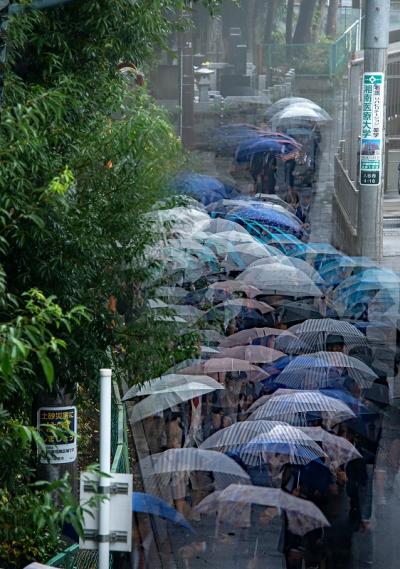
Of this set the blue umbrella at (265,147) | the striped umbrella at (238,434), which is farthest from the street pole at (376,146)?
the striped umbrella at (238,434)

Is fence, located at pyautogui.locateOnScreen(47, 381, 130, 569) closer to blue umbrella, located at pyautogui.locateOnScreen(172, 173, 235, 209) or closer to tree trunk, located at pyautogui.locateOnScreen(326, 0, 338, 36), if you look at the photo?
blue umbrella, located at pyautogui.locateOnScreen(172, 173, 235, 209)

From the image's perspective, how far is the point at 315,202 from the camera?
86.1 ft

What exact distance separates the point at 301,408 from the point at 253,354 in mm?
2434

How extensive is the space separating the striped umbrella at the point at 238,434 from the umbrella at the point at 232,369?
2160 mm

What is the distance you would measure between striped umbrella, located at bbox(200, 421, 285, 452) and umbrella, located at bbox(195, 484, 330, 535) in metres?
0.70

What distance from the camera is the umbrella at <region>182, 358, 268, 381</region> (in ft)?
39.2

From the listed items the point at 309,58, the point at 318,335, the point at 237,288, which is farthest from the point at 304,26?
the point at 318,335

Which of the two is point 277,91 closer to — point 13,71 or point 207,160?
point 207,160

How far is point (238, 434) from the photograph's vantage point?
9.58 metres

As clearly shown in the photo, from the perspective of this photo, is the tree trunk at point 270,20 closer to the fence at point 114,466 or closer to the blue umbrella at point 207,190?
the blue umbrella at point 207,190

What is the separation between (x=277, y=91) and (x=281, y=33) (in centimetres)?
249

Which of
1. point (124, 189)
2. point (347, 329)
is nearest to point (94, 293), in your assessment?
point (124, 189)

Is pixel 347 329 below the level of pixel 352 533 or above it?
above

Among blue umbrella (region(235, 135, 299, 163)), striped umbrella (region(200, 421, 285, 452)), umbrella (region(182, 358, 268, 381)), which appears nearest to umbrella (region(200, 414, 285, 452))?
striped umbrella (region(200, 421, 285, 452))
